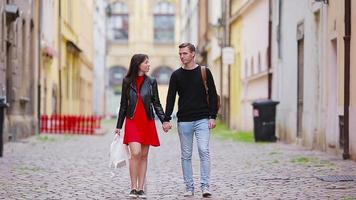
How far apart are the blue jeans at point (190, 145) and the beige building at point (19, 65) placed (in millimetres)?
10890

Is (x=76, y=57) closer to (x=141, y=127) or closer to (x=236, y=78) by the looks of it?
(x=236, y=78)

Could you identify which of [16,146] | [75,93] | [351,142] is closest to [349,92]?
Answer: [351,142]

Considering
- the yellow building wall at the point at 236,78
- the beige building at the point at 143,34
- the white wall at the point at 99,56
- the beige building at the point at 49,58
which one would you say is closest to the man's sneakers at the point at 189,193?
the beige building at the point at 49,58

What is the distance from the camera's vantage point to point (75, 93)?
5059 centimetres

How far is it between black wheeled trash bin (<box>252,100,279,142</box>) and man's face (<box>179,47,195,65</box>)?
1436cm

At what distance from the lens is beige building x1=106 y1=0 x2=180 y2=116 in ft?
281

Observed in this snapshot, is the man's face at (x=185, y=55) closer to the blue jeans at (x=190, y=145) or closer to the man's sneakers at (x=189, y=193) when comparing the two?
the blue jeans at (x=190, y=145)

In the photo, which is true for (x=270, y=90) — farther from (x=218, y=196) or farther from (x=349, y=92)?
(x=218, y=196)

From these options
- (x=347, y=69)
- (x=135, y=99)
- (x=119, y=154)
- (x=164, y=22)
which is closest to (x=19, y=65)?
(x=347, y=69)

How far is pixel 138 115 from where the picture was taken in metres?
11.3

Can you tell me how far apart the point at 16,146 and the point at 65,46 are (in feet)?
71.7

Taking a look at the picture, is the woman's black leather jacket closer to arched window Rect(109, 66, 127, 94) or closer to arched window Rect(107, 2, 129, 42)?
arched window Rect(109, 66, 127, 94)

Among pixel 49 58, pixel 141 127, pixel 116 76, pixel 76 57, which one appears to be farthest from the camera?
pixel 116 76

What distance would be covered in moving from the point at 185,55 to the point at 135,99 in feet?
2.62
